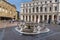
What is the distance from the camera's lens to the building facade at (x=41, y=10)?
192 feet

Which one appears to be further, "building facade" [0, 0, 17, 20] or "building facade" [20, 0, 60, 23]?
"building facade" [20, 0, 60, 23]

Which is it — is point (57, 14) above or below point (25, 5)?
below

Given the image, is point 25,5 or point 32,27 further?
point 25,5

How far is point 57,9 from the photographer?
5778cm

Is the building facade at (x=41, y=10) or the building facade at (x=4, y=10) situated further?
the building facade at (x=41, y=10)

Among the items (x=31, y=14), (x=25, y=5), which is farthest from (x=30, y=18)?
(x=25, y=5)

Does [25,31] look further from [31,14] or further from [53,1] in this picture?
[31,14]

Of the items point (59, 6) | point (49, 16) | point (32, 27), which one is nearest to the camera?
point (32, 27)

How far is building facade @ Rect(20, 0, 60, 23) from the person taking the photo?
58.5 meters

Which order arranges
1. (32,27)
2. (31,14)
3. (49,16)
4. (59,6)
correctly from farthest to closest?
1. (31,14)
2. (49,16)
3. (59,6)
4. (32,27)

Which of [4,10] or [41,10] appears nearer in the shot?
[4,10]

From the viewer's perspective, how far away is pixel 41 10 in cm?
6400

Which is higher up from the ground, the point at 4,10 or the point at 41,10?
the point at 4,10

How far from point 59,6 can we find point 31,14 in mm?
16027
